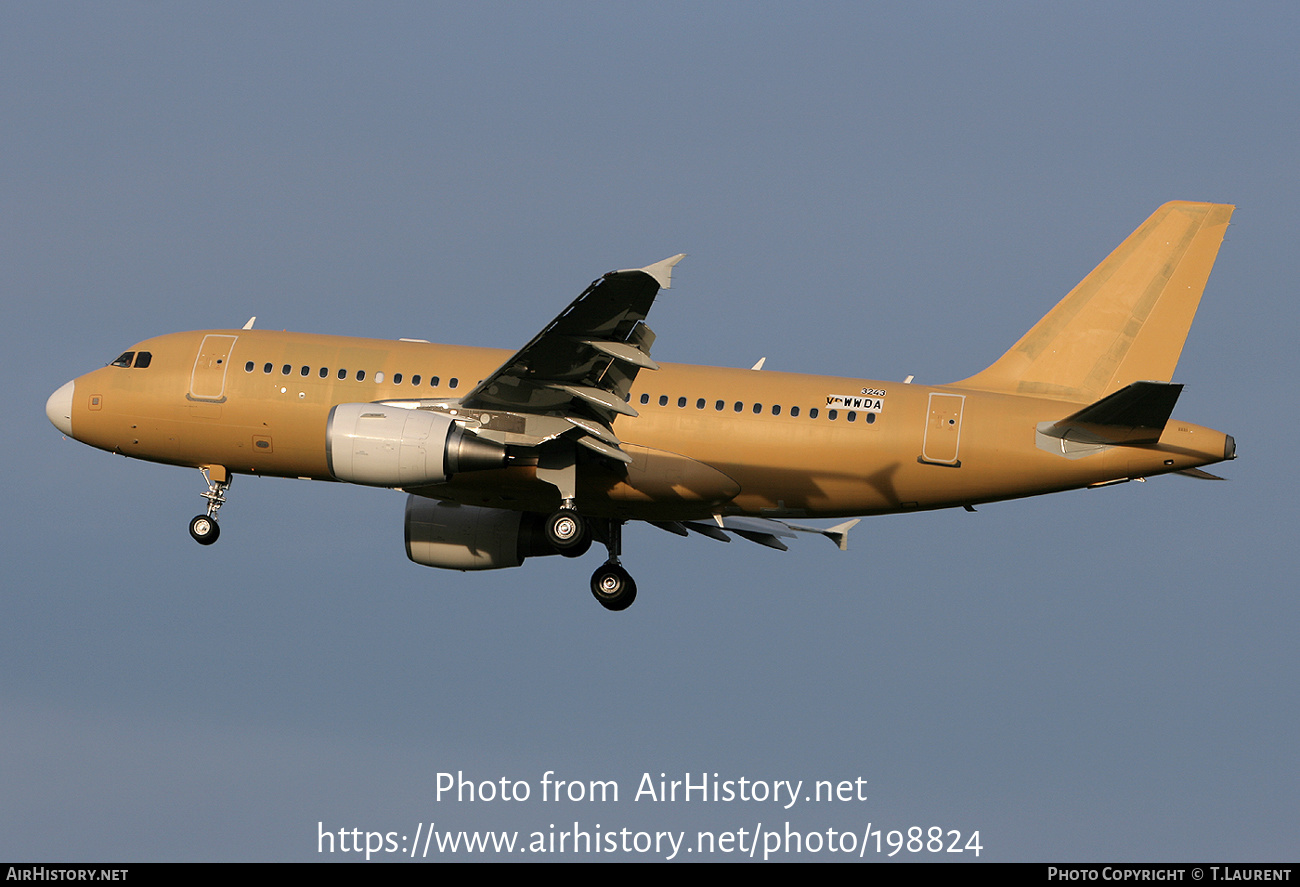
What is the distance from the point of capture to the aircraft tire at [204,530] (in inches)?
1527

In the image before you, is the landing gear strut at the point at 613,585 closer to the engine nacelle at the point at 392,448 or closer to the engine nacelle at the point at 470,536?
the engine nacelle at the point at 470,536

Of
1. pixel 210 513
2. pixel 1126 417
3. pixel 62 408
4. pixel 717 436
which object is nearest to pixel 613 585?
pixel 717 436

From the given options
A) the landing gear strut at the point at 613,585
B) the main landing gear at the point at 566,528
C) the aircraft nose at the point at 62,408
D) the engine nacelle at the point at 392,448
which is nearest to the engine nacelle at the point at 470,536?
the landing gear strut at the point at 613,585

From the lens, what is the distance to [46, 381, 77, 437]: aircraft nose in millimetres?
39844

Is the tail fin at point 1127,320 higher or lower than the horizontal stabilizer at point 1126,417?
higher

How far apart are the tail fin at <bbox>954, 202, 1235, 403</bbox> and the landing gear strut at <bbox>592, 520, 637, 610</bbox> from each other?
9555 mm

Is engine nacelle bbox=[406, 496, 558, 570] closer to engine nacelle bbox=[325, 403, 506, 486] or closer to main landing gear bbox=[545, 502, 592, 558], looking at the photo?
main landing gear bbox=[545, 502, 592, 558]

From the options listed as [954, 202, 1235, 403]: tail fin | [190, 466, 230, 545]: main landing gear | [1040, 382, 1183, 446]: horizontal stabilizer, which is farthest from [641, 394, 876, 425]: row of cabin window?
[190, 466, 230, 545]: main landing gear

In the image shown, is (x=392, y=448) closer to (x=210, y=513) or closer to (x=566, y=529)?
(x=566, y=529)

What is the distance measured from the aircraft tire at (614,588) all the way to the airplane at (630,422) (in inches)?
1.9

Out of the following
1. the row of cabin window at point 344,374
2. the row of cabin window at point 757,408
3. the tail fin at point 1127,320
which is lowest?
the row of cabin window at point 757,408

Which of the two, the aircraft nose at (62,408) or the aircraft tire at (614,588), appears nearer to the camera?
the aircraft tire at (614,588)

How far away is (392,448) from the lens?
33562 millimetres

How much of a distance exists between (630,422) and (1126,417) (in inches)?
437
